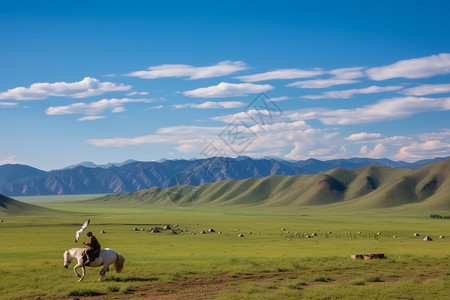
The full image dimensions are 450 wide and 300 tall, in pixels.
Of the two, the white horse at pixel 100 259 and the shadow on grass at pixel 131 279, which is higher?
the white horse at pixel 100 259

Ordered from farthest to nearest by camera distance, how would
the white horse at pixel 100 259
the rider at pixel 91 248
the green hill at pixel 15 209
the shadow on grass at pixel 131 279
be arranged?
the green hill at pixel 15 209 → the shadow on grass at pixel 131 279 → the white horse at pixel 100 259 → the rider at pixel 91 248

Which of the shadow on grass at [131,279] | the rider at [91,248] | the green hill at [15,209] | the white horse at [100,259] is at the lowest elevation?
the green hill at [15,209]

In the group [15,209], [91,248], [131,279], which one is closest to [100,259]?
[91,248]

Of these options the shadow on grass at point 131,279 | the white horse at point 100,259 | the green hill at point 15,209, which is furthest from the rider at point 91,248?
the green hill at point 15,209

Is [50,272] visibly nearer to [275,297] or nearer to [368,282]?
[275,297]

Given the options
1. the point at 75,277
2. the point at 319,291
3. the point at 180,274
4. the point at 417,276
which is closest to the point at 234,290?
the point at 319,291

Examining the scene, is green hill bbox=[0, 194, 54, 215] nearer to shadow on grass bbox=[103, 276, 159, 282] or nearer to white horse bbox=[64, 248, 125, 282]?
white horse bbox=[64, 248, 125, 282]

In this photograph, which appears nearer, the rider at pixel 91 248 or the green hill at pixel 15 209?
the rider at pixel 91 248

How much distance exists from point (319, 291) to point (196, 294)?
5670mm

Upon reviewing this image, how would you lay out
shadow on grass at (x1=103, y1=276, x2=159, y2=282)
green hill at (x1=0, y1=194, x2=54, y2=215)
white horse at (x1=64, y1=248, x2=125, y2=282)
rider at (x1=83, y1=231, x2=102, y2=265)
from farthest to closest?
green hill at (x1=0, y1=194, x2=54, y2=215)
shadow on grass at (x1=103, y1=276, x2=159, y2=282)
white horse at (x1=64, y1=248, x2=125, y2=282)
rider at (x1=83, y1=231, x2=102, y2=265)

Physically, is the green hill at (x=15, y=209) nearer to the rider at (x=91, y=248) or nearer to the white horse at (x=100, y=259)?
the white horse at (x=100, y=259)

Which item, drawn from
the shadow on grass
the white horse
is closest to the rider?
the white horse

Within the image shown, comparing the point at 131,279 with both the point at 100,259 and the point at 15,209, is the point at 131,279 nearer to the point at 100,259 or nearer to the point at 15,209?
the point at 100,259

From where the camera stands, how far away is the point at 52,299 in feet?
69.7
